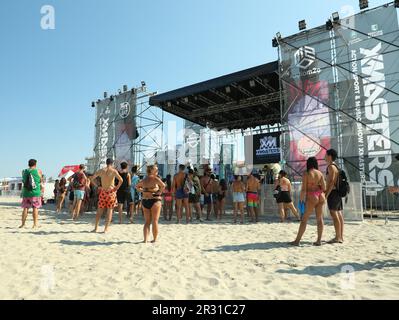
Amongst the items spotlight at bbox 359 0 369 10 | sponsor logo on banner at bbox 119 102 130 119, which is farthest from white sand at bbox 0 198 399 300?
sponsor logo on banner at bbox 119 102 130 119

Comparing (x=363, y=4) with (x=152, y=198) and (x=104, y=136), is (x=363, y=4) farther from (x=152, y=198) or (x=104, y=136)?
(x=104, y=136)

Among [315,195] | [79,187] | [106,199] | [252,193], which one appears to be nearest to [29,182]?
[79,187]

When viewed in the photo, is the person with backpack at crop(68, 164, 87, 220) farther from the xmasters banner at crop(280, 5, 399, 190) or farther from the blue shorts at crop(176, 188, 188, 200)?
the xmasters banner at crop(280, 5, 399, 190)

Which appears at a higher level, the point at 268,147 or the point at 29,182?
the point at 268,147

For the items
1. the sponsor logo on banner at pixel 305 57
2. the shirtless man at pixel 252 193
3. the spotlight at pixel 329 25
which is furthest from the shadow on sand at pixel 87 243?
the spotlight at pixel 329 25

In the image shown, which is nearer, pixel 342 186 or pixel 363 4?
pixel 342 186

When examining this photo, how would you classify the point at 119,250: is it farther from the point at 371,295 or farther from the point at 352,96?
the point at 352,96

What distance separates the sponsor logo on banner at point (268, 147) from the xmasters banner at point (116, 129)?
750cm

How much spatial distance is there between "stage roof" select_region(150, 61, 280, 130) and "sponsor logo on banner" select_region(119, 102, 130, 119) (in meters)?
1.74

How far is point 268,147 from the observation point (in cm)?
1648

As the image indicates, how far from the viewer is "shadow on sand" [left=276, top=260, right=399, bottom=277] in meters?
3.29

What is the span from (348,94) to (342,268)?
8.74m
